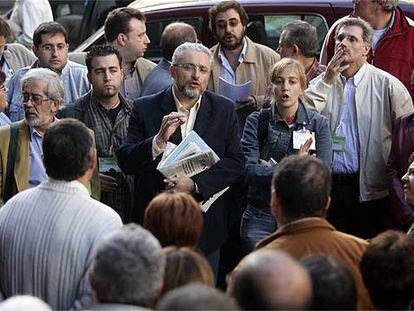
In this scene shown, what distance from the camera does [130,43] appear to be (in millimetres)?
9242

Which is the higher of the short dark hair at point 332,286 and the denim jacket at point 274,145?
the short dark hair at point 332,286

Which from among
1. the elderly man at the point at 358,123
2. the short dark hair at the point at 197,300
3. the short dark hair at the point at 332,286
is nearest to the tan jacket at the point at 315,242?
the short dark hair at the point at 332,286

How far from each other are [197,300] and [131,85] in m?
5.15

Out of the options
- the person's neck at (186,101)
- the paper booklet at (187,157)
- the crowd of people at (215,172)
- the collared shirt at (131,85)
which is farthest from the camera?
the collared shirt at (131,85)

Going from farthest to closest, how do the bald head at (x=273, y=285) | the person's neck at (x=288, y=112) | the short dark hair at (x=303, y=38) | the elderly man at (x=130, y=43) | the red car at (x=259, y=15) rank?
the red car at (x=259, y=15), the elderly man at (x=130, y=43), the short dark hair at (x=303, y=38), the person's neck at (x=288, y=112), the bald head at (x=273, y=285)

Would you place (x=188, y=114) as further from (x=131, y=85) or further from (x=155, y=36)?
(x=155, y=36)

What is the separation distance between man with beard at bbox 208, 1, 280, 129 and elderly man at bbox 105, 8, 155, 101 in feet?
1.81

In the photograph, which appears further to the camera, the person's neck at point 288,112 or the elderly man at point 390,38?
the elderly man at point 390,38

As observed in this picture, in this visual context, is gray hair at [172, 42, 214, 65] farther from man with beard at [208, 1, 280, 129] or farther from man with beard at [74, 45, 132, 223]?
man with beard at [208, 1, 280, 129]

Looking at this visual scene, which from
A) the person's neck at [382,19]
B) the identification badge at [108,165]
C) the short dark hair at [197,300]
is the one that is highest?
the person's neck at [382,19]

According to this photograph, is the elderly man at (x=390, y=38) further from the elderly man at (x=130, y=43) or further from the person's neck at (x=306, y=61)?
the elderly man at (x=130, y=43)

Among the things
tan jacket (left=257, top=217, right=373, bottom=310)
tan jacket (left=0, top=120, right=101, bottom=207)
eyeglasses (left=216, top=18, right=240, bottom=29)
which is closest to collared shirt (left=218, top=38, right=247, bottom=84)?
eyeglasses (left=216, top=18, right=240, bottom=29)

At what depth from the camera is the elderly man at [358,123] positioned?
27.6 ft

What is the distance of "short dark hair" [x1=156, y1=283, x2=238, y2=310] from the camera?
406 cm
